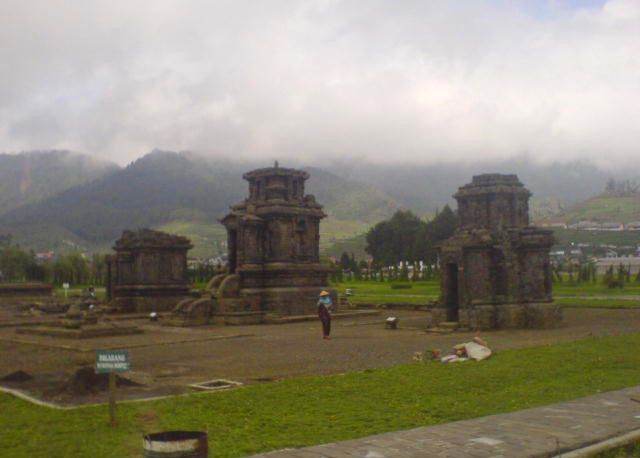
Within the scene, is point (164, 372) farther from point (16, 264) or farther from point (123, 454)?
point (16, 264)

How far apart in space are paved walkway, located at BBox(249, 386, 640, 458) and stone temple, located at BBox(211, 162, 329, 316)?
24380 mm

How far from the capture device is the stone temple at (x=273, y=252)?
34.5 m

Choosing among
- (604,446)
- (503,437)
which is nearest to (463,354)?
(503,437)

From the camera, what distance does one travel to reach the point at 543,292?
27172 mm

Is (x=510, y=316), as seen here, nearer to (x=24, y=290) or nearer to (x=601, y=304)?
(x=601, y=304)

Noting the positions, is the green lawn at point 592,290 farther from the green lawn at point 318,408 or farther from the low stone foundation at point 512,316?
the green lawn at point 318,408

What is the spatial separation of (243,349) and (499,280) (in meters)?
11.3

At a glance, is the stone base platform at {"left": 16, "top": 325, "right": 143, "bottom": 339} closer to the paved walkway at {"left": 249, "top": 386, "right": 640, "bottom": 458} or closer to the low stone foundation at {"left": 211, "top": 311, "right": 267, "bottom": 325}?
the low stone foundation at {"left": 211, "top": 311, "right": 267, "bottom": 325}

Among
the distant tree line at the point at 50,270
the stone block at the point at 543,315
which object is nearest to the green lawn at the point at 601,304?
the stone block at the point at 543,315

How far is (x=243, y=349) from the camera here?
819 inches

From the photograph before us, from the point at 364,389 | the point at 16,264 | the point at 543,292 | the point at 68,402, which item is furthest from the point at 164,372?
the point at 16,264

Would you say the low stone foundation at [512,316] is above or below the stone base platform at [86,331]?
above

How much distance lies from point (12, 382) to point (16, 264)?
9187cm

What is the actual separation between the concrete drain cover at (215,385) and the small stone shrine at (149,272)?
2803cm
